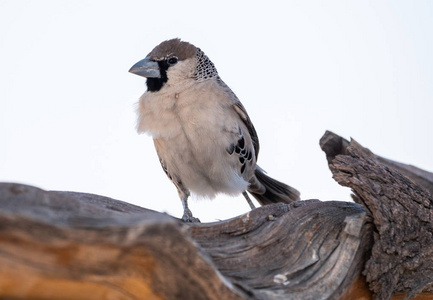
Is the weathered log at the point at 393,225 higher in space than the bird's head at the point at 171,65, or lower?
lower

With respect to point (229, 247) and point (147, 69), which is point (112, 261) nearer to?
point (229, 247)

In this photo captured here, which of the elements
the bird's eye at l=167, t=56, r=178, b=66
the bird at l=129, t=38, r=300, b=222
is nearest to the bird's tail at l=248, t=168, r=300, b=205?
the bird at l=129, t=38, r=300, b=222

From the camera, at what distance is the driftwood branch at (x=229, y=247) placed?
81.7 inches

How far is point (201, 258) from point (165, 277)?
16 centimetres

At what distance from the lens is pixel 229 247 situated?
318cm

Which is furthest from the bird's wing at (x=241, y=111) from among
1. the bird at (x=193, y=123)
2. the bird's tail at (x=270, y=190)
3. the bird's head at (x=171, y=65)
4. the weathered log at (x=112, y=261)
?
the weathered log at (x=112, y=261)

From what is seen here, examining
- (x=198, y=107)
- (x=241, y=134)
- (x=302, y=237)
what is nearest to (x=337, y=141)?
(x=241, y=134)

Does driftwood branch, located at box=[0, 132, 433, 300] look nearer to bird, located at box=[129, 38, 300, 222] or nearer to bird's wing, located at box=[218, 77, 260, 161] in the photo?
bird, located at box=[129, 38, 300, 222]

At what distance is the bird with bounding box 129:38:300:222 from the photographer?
199 inches

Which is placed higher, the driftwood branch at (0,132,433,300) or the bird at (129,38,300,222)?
the bird at (129,38,300,222)

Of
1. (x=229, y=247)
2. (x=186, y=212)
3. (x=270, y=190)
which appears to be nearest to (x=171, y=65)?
(x=186, y=212)

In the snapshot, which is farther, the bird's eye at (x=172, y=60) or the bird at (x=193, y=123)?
the bird's eye at (x=172, y=60)

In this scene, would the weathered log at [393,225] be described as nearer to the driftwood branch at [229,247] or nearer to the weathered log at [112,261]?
the driftwood branch at [229,247]

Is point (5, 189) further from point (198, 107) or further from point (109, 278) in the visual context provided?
point (198, 107)
